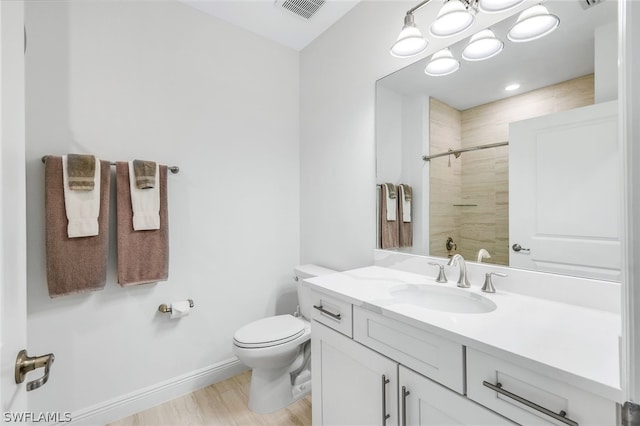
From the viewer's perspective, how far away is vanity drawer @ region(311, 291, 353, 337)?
3.85ft

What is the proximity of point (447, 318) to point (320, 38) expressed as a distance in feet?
7.01

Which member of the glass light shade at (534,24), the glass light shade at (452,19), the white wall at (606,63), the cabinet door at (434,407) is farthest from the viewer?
the glass light shade at (452,19)

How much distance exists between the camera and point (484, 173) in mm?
1303

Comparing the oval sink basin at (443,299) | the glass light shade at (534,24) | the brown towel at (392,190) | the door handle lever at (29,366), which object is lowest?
the oval sink basin at (443,299)

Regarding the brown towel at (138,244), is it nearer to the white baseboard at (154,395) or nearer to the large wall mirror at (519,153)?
the white baseboard at (154,395)

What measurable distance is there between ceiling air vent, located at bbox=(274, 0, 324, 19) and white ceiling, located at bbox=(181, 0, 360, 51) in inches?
1.0

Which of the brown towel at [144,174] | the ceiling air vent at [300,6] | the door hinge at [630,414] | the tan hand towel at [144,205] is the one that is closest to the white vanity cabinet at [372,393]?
the door hinge at [630,414]

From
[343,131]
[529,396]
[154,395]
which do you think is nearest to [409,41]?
[343,131]

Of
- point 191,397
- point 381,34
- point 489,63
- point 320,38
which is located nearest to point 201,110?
point 320,38

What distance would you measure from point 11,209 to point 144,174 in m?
1.07

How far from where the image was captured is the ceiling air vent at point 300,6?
1.82 m

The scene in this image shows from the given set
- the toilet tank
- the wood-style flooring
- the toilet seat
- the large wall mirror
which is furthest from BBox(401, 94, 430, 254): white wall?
the wood-style flooring

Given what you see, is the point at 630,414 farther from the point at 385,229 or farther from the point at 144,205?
the point at 144,205

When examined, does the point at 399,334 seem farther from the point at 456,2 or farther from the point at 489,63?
the point at 456,2
